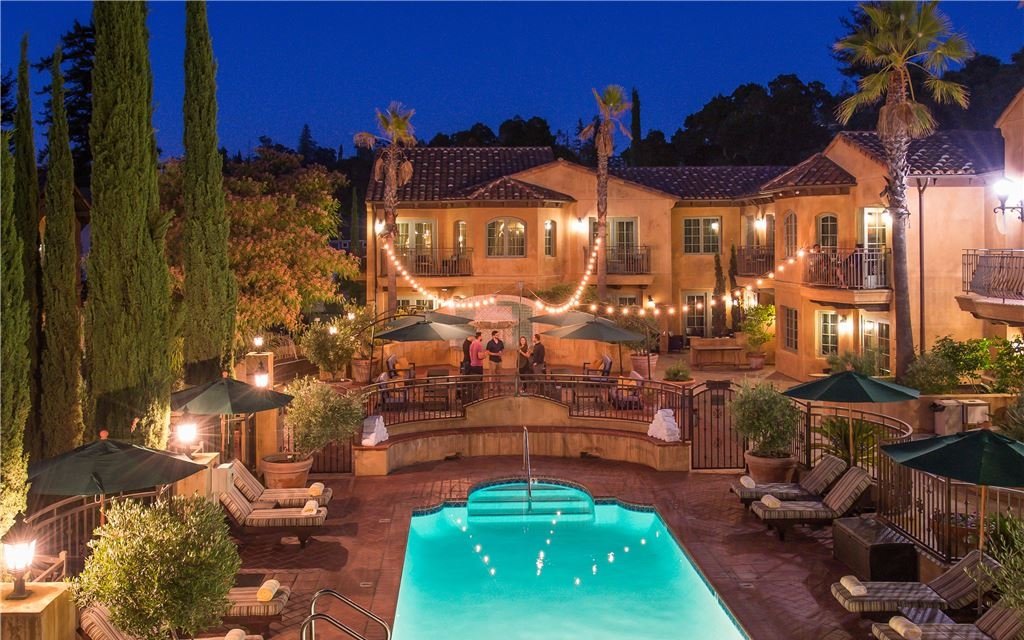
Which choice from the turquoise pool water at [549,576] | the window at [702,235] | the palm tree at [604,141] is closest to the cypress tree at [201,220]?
the turquoise pool water at [549,576]

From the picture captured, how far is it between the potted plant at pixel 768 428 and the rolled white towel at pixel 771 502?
8.28ft

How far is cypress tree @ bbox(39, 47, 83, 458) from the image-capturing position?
47.5 feet

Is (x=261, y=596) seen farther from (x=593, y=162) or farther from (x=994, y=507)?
(x=593, y=162)

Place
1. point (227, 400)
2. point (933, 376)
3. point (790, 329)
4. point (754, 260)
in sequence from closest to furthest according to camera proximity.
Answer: point (227, 400) → point (933, 376) → point (790, 329) → point (754, 260)

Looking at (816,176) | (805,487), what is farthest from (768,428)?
(816,176)

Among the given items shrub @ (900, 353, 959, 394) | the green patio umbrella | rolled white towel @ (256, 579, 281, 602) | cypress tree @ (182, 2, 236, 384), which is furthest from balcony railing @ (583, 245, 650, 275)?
rolled white towel @ (256, 579, 281, 602)

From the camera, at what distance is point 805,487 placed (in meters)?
14.4

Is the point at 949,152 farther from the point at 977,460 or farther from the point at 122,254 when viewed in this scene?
the point at 122,254

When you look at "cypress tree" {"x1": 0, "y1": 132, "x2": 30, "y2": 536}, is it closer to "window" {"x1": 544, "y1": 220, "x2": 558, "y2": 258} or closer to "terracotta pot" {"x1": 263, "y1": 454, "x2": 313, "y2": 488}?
"terracotta pot" {"x1": 263, "y1": 454, "x2": 313, "y2": 488}

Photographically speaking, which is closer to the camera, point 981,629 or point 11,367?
point 981,629

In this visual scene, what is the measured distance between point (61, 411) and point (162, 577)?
22.7ft

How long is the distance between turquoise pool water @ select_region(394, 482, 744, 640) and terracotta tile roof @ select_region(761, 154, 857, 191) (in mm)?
15197

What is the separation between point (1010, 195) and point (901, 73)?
390 cm

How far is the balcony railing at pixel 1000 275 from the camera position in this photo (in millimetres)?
19812
